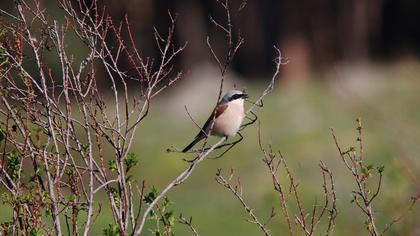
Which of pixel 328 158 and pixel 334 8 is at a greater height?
pixel 334 8

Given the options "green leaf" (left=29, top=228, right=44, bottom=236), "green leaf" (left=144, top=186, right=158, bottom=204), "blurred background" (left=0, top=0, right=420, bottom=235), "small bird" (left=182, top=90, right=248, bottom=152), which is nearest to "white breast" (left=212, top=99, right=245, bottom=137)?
"small bird" (left=182, top=90, right=248, bottom=152)

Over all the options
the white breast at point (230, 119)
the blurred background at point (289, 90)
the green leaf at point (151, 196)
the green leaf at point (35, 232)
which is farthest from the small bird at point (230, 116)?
the blurred background at point (289, 90)

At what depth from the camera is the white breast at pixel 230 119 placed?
830cm

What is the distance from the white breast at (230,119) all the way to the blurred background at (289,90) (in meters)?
8.14

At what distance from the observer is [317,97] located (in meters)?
29.6

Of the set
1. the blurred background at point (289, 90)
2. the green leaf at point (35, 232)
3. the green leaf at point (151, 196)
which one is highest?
the blurred background at point (289, 90)

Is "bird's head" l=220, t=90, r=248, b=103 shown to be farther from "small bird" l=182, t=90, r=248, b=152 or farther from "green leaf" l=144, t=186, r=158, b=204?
"green leaf" l=144, t=186, r=158, b=204

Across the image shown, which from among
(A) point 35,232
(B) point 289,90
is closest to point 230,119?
(A) point 35,232

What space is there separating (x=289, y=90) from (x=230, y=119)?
23.8 metres

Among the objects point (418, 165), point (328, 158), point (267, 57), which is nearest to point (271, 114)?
point (328, 158)

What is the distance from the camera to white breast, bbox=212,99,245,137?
8.30 meters

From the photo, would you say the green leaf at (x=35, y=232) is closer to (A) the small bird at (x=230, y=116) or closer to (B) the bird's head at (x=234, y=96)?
(A) the small bird at (x=230, y=116)

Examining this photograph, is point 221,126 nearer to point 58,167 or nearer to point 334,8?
point 58,167

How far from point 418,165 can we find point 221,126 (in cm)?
376
